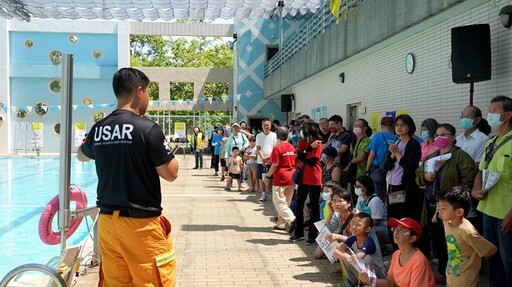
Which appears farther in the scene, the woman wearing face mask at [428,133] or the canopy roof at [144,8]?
the canopy roof at [144,8]

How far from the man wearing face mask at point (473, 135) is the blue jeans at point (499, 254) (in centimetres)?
104

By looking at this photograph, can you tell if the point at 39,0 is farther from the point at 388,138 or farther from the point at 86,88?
the point at 86,88

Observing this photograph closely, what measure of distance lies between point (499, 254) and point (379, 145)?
9.08 ft

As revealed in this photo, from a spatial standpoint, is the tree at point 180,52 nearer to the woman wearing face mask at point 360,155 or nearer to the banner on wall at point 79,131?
the banner on wall at point 79,131

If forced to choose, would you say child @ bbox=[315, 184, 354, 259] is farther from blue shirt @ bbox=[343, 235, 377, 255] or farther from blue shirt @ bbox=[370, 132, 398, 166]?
blue shirt @ bbox=[370, 132, 398, 166]

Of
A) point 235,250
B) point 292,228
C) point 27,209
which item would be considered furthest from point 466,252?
point 27,209

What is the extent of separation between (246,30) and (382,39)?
743 inches

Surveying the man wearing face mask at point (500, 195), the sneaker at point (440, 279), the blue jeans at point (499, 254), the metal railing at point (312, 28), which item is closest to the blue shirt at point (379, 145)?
the sneaker at point (440, 279)

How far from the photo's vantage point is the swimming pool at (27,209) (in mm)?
8227

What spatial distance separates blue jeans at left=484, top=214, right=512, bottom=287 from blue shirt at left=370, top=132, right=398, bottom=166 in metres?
2.54

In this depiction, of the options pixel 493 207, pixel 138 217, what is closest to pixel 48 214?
→ pixel 138 217

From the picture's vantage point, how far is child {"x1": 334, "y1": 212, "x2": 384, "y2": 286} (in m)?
4.90

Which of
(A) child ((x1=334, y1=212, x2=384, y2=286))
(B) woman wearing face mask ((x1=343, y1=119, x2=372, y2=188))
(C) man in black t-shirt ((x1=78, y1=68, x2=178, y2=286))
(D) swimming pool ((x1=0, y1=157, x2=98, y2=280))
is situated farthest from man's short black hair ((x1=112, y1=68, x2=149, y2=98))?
(B) woman wearing face mask ((x1=343, y1=119, x2=372, y2=188))

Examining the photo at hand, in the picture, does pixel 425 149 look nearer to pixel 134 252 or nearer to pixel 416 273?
pixel 416 273
